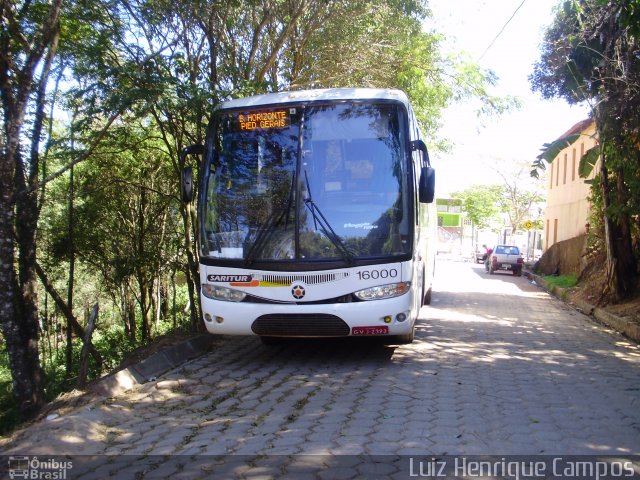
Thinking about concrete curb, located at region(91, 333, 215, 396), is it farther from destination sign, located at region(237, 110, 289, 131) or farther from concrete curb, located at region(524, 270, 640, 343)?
concrete curb, located at region(524, 270, 640, 343)

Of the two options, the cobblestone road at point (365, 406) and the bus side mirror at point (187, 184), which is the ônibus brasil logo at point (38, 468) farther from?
the bus side mirror at point (187, 184)

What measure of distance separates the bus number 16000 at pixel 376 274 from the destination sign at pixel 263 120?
2.01m

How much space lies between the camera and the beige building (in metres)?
23.7

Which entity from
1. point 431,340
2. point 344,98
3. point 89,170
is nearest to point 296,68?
point 89,170

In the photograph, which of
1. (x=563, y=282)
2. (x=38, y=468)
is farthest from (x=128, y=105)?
(x=563, y=282)

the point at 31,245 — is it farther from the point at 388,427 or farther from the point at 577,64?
the point at 577,64

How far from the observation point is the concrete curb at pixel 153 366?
19.0 feet

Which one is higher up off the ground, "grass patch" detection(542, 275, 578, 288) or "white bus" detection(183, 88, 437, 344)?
"white bus" detection(183, 88, 437, 344)

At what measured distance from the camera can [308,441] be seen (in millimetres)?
4391

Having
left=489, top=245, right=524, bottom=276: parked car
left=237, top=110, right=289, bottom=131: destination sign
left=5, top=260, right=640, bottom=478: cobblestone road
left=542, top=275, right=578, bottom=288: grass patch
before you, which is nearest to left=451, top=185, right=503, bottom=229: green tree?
left=489, top=245, right=524, bottom=276: parked car

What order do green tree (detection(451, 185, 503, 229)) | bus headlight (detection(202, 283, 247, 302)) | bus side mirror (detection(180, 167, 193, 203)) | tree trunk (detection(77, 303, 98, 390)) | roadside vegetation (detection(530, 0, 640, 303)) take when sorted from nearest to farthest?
1. tree trunk (detection(77, 303, 98, 390))
2. bus headlight (detection(202, 283, 247, 302))
3. bus side mirror (detection(180, 167, 193, 203))
4. roadside vegetation (detection(530, 0, 640, 303))
5. green tree (detection(451, 185, 503, 229))

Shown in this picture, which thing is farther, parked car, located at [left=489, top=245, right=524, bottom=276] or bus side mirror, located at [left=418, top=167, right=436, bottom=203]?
parked car, located at [left=489, top=245, right=524, bottom=276]

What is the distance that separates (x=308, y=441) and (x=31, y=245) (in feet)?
15.1

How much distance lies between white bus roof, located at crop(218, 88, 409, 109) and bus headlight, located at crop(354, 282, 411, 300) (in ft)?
7.32
